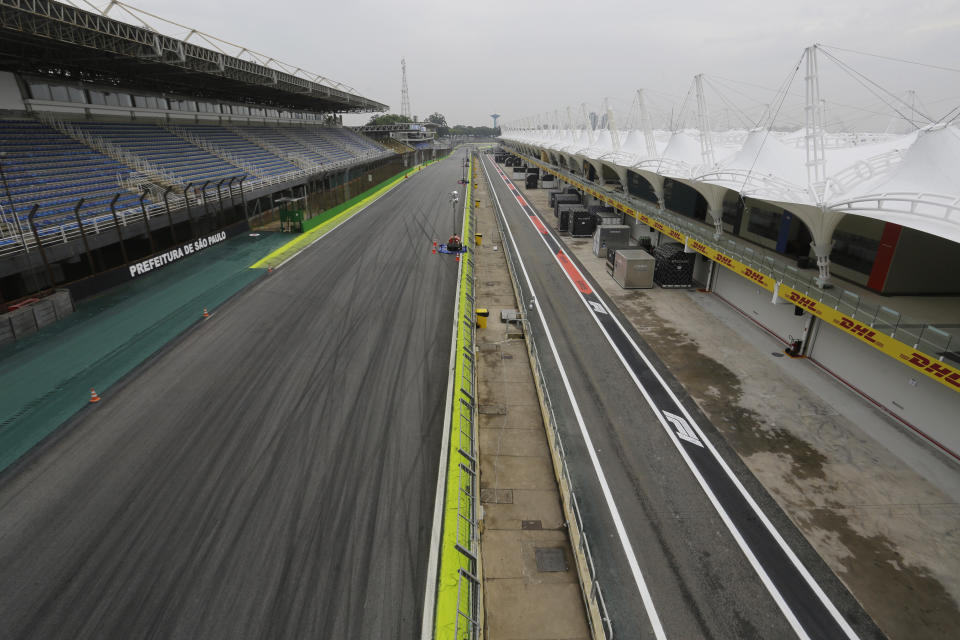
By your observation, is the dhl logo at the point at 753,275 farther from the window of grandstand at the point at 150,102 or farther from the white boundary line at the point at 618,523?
the window of grandstand at the point at 150,102

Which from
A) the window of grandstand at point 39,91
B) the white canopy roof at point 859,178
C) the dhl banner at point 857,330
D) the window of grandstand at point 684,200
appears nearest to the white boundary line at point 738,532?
the dhl banner at point 857,330

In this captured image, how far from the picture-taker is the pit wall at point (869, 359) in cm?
1178

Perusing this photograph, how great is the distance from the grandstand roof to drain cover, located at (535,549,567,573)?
91.5 ft

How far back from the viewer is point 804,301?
606 inches

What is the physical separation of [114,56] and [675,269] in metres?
36.7

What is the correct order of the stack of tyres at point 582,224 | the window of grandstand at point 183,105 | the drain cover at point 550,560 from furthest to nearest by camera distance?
the window of grandstand at point 183,105, the stack of tyres at point 582,224, the drain cover at point 550,560

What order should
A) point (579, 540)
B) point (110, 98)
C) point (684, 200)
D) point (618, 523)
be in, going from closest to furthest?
point (579, 540)
point (618, 523)
point (684, 200)
point (110, 98)

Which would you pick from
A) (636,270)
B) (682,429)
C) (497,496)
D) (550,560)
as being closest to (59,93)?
(636,270)

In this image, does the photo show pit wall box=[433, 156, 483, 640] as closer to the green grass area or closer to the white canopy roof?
the green grass area

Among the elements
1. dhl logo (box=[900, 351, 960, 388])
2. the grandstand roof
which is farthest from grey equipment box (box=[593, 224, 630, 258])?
the grandstand roof

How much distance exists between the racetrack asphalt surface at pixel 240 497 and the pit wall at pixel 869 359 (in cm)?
1284

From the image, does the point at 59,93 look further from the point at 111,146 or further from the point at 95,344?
the point at 95,344

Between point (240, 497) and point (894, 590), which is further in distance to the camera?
point (240, 497)

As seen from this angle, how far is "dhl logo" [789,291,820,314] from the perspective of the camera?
1492cm
